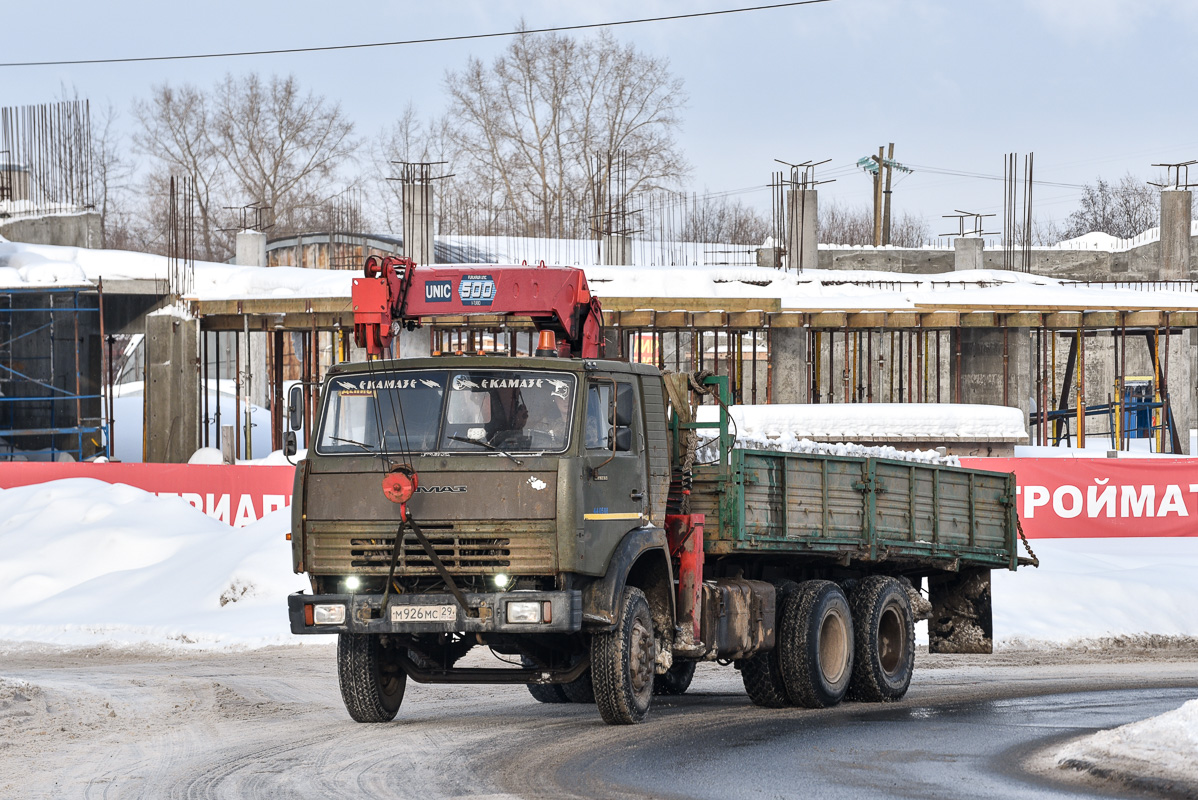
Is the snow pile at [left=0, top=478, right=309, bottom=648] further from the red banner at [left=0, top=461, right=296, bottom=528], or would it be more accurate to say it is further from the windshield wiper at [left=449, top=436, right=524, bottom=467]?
the windshield wiper at [left=449, top=436, right=524, bottom=467]

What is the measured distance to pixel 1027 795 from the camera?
7.03 meters

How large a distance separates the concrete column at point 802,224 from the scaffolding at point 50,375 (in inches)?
730

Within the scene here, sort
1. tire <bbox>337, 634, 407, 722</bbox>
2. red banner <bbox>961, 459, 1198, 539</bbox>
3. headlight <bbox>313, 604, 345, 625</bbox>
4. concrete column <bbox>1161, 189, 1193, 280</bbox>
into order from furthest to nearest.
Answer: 1. concrete column <bbox>1161, 189, 1193, 280</bbox>
2. red banner <bbox>961, 459, 1198, 539</bbox>
3. tire <bbox>337, 634, 407, 722</bbox>
4. headlight <bbox>313, 604, 345, 625</bbox>

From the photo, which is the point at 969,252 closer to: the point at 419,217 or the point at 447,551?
the point at 419,217

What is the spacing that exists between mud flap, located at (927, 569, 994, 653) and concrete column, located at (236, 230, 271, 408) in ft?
77.2

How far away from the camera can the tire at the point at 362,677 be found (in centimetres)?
953

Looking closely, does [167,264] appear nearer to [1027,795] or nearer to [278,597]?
[278,597]

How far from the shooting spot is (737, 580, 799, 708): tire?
10789 millimetres

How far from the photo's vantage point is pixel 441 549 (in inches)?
342

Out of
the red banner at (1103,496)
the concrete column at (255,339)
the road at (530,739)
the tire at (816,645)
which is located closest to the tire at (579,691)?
the road at (530,739)

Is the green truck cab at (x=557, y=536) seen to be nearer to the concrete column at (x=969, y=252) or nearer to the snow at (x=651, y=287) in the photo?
the snow at (x=651, y=287)

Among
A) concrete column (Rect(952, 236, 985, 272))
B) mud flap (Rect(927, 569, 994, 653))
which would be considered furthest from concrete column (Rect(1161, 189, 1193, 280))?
mud flap (Rect(927, 569, 994, 653))

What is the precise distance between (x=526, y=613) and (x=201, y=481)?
14.9m

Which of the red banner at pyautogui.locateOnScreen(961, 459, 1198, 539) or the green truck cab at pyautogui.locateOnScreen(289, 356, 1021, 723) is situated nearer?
the green truck cab at pyautogui.locateOnScreen(289, 356, 1021, 723)
